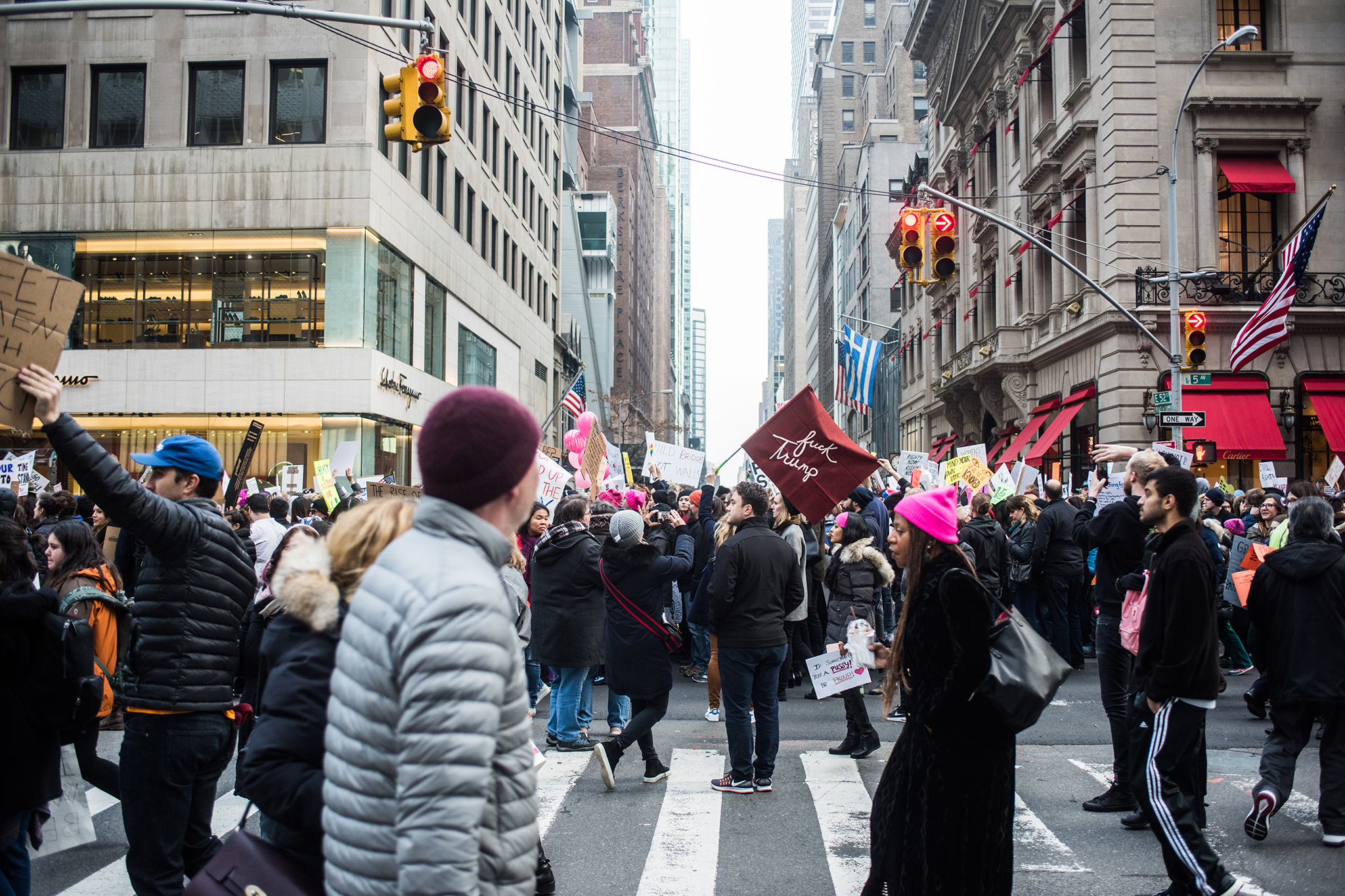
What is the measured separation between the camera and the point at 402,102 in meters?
9.67

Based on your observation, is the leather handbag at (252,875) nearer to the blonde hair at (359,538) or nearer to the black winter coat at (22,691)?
the blonde hair at (359,538)

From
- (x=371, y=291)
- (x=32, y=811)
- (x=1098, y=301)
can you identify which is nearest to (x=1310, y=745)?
(x=32, y=811)

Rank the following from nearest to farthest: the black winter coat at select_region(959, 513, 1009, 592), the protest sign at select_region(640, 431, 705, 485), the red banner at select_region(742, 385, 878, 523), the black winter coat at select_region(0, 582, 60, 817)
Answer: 1. the black winter coat at select_region(0, 582, 60, 817)
2. the red banner at select_region(742, 385, 878, 523)
3. the black winter coat at select_region(959, 513, 1009, 592)
4. the protest sign at select_region(640, 431, 705, 485)

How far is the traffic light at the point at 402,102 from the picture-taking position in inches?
376

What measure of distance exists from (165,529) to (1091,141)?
2608cm

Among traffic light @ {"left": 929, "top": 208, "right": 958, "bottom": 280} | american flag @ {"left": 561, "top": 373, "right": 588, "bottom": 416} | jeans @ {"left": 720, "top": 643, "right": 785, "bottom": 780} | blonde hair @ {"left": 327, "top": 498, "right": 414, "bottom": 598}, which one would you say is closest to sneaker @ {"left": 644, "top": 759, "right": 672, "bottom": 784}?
jeans @ {"left": 720, "top": 643, "right": 785, "bottom": 780}

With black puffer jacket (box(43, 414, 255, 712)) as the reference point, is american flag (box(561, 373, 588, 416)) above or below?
above

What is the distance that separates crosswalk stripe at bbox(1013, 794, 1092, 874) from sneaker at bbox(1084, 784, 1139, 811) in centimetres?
39

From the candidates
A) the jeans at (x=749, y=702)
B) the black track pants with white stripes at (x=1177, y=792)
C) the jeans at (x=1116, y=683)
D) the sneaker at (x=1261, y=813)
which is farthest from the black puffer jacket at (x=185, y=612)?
the sneaker at (x=1261, y=813)

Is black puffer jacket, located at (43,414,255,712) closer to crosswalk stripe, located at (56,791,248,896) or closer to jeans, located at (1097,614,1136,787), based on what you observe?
crosswalk stripe, located at (56,791,248,896)

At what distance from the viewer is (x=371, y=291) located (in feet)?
81.0

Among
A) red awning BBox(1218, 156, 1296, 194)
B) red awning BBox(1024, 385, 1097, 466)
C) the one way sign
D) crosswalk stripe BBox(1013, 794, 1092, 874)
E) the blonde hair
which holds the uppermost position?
red awning BBox(1218, 156, 1296, 194)

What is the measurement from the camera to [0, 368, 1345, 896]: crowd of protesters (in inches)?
81.1

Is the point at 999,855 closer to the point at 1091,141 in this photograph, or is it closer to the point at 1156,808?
the point at 1156,808
